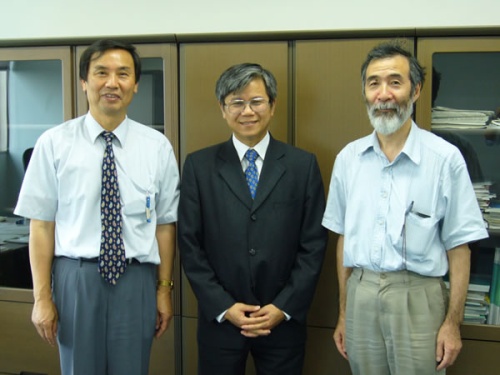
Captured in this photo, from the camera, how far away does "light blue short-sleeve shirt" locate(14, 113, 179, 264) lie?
151 cm

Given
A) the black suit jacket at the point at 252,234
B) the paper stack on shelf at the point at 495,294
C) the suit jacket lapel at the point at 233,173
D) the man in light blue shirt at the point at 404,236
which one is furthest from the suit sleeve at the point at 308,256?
the paper stack on shelf at the point at 495,294

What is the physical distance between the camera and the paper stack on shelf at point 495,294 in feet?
5.97

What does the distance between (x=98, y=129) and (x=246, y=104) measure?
52 cm

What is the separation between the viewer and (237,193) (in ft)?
5.15

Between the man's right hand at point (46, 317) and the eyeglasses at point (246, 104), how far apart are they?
903 mm

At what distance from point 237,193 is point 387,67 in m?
0.64

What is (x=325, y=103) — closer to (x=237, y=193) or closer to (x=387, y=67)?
(x=387, y=67)

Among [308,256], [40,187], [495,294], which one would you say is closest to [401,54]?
[308,256]

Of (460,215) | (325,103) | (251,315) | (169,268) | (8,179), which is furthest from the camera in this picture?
(8,179)

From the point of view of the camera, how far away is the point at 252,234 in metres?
1.54

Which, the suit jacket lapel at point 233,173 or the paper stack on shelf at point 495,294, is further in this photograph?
the paper stack on shelf at point 495,294

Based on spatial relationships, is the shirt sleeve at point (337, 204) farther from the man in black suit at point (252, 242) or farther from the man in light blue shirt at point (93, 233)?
the man in light blue shirt at point (93, 233)

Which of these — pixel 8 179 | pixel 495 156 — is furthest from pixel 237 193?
pixel 8 179

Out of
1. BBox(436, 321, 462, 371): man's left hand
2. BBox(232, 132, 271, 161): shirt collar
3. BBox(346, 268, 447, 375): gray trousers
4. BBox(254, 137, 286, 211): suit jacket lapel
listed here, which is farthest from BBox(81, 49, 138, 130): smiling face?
BBox(436, 321, 462, 371): man's left hand
